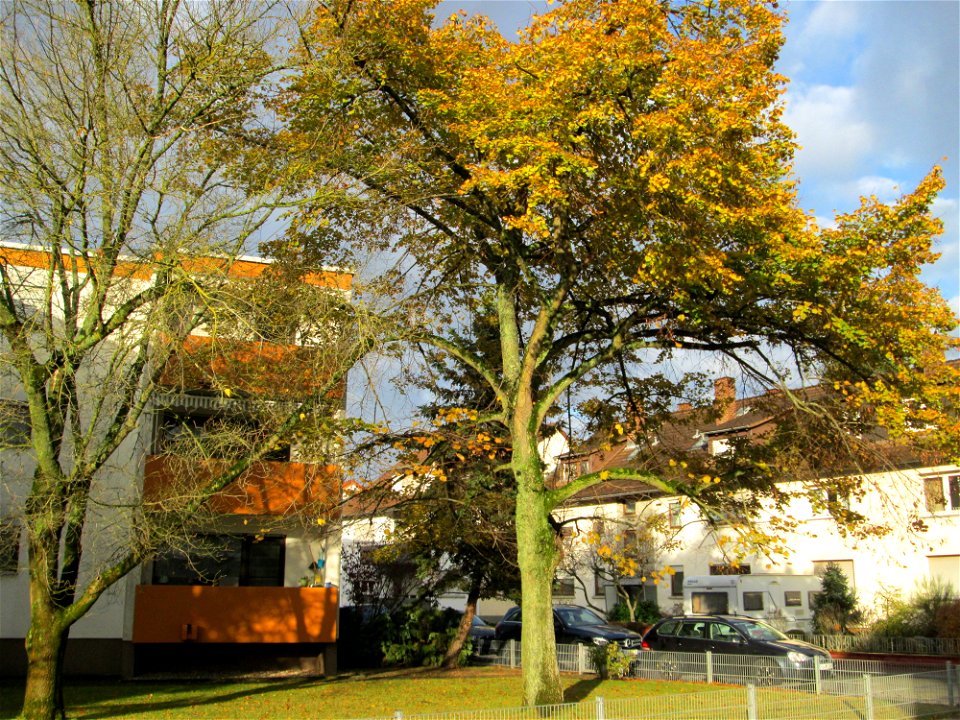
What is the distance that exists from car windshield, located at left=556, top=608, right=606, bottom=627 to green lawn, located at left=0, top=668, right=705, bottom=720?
863 cm

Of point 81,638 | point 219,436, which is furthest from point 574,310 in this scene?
point 81,638

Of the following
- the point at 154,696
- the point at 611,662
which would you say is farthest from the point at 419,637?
the point at 154,696

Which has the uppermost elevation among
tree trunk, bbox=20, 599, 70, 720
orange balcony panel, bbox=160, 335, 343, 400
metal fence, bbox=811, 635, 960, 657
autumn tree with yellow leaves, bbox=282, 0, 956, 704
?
autumn tree with yellow leaves, bbox=282, 0, 956, 704

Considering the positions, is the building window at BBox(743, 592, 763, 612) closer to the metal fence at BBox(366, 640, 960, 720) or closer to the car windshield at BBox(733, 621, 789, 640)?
the car windshield at BBox(733, 621, 789, 640)

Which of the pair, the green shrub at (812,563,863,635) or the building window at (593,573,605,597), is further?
the building window at (593,573,605,597)

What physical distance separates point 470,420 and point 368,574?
48.3 ft

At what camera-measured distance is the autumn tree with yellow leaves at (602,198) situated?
41.3ft

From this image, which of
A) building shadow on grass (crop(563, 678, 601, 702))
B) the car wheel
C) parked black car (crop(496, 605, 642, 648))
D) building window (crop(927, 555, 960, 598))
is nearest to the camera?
building shadow on grass (crop(563, 678, 601, 702))

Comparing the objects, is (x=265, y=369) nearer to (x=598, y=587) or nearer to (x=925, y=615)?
(x=925, y=615)

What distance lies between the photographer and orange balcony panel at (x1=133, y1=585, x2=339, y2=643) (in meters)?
18.9

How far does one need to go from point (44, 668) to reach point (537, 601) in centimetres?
705

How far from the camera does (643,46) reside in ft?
42.1

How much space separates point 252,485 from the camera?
15.5 metres

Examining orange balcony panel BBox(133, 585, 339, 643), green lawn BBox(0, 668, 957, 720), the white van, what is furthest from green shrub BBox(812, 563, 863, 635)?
orange balcony panel BBox(133, 585, 339, 643)
